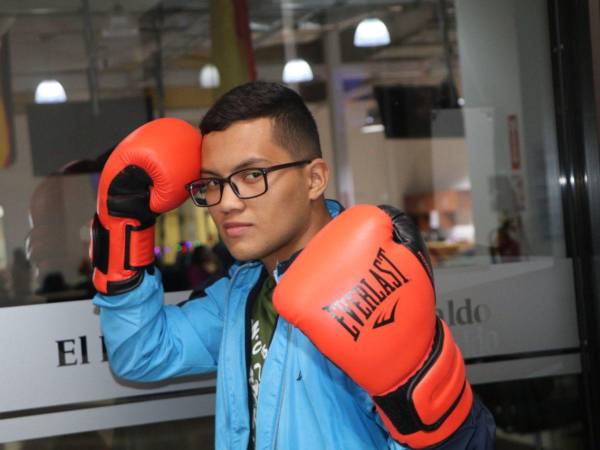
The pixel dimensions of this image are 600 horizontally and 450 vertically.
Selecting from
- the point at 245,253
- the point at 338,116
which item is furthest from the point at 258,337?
the point at 338,116

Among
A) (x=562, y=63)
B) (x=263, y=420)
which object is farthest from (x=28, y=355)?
(x=562, y=63)

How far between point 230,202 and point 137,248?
0.92 ft

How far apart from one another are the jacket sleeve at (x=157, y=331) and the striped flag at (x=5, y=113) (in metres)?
1.05

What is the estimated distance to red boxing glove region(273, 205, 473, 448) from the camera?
1.35 metres

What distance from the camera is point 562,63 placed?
2.73 m

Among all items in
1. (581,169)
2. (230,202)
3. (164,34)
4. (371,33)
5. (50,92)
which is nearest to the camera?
(230,202)

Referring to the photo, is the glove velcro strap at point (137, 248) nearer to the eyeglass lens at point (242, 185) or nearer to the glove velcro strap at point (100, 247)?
the glove velcro strap at point (100, 247)

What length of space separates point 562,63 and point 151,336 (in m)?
1.54

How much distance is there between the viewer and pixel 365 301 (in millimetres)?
1353

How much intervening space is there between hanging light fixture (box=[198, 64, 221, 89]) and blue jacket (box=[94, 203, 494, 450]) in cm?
113

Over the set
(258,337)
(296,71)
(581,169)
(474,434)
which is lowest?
(474,434)

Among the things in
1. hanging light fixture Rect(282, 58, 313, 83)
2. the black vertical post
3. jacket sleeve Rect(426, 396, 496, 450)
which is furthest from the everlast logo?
hanging light fixture Rect(282, 58, 313, 83)

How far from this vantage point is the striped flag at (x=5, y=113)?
272cm

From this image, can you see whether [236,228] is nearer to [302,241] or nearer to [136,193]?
[302,241]
